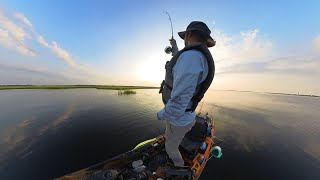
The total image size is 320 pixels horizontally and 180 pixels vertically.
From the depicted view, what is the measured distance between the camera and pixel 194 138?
648cm

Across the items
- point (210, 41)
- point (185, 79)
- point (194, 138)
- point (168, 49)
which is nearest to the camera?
point (185, 79)

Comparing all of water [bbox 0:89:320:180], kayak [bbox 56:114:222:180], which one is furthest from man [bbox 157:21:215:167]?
water [bbox 0:89:320:180]

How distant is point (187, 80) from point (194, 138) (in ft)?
15.1

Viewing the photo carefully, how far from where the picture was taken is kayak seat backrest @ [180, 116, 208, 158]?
5.96 meters

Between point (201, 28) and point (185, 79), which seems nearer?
point (185, 79)

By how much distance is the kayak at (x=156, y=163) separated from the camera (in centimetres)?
403

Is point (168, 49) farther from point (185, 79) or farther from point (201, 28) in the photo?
point (185, 79)

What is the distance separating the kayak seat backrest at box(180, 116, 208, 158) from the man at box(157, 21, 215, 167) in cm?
251

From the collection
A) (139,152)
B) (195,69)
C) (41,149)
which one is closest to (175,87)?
(195,69)

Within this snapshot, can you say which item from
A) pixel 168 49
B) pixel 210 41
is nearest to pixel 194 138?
pixel 168 49

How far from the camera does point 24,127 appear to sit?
13508 mm

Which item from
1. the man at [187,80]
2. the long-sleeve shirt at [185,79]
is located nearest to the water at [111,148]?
the man at [187,80]

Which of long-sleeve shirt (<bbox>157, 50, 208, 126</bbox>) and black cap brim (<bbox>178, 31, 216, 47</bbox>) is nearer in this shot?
long-sleeve shirt (<bbox>157, 50, 208, 126</bbox>)

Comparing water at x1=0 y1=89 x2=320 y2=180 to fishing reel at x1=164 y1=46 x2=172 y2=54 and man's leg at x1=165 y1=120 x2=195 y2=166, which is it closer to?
man's leg at x1=165 y1=120 x2=195 y2=166
